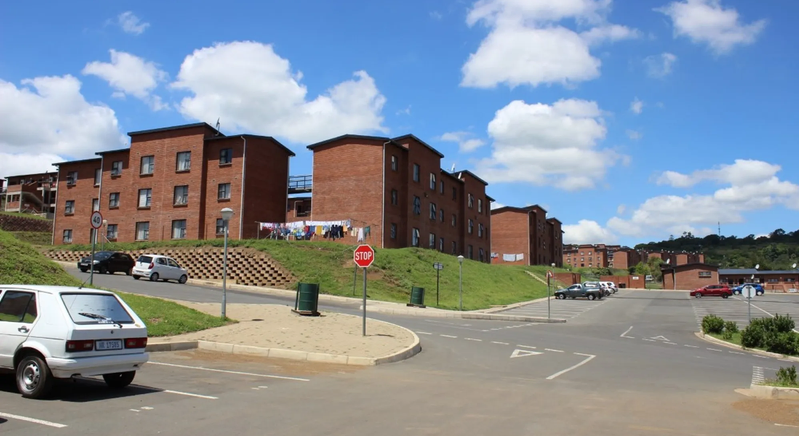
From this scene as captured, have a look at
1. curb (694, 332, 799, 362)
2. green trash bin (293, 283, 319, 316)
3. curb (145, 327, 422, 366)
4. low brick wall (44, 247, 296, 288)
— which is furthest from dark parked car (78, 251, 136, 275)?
curb (694, 332, 799, 362)

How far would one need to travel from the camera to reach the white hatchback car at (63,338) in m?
7.74

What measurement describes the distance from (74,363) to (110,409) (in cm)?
88

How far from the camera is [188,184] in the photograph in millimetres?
47094

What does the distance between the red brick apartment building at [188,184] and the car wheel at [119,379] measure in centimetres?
3726

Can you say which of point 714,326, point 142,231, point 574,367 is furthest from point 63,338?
point 142,231

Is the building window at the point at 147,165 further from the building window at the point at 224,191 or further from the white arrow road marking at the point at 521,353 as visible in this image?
the white arrow road marking at the point at 521,353

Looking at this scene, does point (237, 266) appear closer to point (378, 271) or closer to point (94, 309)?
point (378, 271)

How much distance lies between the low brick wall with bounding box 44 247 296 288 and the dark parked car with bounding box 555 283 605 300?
30124 mm

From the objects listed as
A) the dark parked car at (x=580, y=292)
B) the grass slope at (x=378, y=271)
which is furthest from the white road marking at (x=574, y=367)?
the dark parked car at (x=580, y=292)

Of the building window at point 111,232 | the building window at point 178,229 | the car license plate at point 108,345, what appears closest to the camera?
the car license plate at point 108,345

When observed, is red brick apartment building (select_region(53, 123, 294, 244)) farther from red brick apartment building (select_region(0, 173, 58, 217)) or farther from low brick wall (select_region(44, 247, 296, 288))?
red brick apartment building (select_region(0, 173, 58, 217))

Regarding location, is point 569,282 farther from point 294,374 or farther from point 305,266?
point 294,374

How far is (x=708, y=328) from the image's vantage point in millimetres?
25188

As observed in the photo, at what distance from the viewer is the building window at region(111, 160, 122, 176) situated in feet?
164
